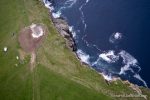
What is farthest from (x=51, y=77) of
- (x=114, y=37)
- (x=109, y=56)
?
(x=114, y=37)

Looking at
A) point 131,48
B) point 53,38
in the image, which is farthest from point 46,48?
point 131,48

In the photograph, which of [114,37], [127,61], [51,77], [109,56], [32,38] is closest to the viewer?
[51,77]

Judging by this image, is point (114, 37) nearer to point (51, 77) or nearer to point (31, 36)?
point (51, 77)

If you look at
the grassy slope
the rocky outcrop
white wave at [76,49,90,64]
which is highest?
the rocky outcrop

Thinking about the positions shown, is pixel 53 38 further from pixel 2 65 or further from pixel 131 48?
pixel 131 48

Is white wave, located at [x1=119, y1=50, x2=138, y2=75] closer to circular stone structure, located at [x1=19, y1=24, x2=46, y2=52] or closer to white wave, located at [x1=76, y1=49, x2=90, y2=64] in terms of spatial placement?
white wave, located at [x1=76, y1=49, x2=90, y2=64]

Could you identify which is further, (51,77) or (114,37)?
(114,37)

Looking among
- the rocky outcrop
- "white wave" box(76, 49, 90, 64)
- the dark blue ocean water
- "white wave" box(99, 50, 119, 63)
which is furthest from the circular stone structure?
"white wave" box(99, 50, 119, 63)
